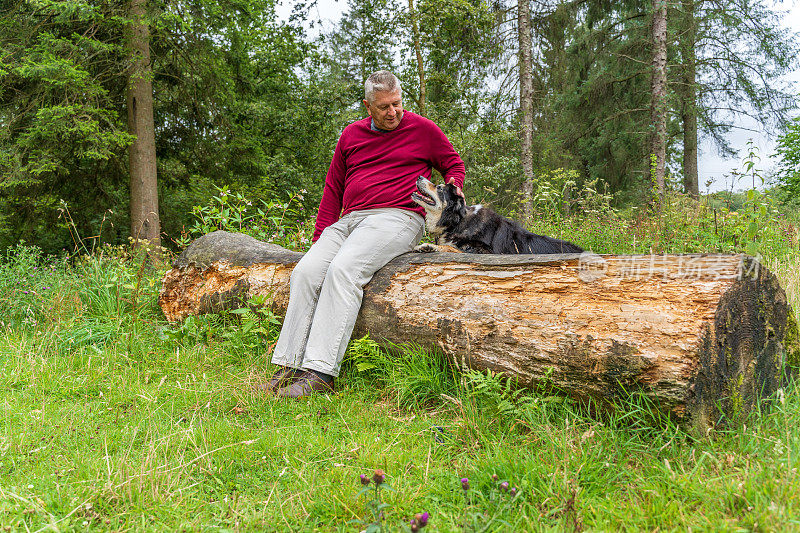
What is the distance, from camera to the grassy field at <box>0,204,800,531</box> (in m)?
1.76

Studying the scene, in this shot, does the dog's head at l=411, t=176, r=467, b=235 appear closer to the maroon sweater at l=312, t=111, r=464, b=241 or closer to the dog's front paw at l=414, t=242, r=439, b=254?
the maroon sweater at l=312, t=111, r=464, b=241

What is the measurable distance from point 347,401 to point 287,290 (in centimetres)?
129

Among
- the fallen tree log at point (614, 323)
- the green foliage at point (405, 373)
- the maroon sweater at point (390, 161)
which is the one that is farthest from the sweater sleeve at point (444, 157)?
the green foliage at point (405, 373)

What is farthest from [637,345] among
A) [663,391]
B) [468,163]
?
[468,163]

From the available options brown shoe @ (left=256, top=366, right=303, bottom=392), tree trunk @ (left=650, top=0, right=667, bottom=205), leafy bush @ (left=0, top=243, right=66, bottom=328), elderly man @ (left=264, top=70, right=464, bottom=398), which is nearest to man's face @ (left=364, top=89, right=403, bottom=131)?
elderly man @ (left=264, top=70, right=464, bottom=398)

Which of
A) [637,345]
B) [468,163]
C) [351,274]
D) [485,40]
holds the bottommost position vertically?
[637,345]

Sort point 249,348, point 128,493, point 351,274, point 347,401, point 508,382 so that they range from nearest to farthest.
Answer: point 128,493, point 508,382, point 347,401, point 351,274, point 249,348

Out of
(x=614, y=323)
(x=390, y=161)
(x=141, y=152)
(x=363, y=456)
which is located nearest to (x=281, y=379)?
(x=363, y=456)

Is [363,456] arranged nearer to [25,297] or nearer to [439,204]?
[439,204]

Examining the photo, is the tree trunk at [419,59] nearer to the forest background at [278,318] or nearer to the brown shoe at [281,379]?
the forest background at [278,318]

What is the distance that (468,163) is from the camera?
531 inches

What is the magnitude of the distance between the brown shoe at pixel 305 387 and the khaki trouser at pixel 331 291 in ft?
0.21

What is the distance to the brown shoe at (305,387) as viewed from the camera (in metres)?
3.06

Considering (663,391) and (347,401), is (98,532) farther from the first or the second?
(663,391)
